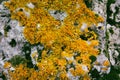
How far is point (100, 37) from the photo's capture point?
20.9 meters

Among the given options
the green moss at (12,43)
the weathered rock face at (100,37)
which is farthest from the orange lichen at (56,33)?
the green moss at (12,43)

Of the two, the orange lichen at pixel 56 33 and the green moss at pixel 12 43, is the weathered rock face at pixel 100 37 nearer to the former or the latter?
the green moss at pixel 12 43

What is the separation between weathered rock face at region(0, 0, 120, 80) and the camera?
19.6 metres

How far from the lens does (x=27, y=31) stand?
19.6m

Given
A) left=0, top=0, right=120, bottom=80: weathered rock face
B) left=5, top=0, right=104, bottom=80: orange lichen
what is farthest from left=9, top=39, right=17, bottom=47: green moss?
left=5, top=0, right=104, bottom=80: orange lichen

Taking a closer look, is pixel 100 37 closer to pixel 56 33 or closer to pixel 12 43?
pixel 56 33

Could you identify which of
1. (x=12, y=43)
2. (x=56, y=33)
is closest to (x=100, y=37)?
(x=56, y=33)

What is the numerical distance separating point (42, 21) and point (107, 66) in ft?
16.0

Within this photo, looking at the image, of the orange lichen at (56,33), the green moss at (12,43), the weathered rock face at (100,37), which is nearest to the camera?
the orange lichen at (56,33)

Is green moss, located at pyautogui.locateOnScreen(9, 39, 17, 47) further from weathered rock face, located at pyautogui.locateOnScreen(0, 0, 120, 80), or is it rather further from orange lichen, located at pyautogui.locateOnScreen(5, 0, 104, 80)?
orange lichen, located at pyautogui.locateOnScreen(5, 0, 104, 80)

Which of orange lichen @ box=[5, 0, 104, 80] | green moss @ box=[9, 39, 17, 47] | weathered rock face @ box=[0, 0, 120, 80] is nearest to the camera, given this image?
orange lichen @ box=[5, 0, 104, 80]

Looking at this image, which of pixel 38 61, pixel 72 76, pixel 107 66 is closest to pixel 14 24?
pixel 38 61

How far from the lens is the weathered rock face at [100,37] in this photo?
1959 cm

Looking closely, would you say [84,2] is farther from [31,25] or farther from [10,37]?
[10,37]
